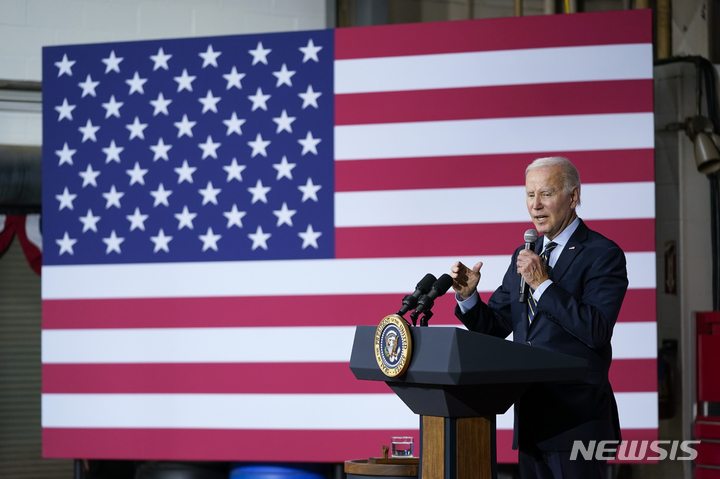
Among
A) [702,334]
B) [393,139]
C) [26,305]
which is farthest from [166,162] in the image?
[702,334]

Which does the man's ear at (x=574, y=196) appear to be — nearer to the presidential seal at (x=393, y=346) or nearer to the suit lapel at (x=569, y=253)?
the suit lapel at (x=569, y=253)

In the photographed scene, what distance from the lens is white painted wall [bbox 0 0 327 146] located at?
393 centimetres

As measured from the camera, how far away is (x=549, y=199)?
1.58 m

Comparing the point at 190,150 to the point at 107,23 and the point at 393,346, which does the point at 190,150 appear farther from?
the point at 393,346

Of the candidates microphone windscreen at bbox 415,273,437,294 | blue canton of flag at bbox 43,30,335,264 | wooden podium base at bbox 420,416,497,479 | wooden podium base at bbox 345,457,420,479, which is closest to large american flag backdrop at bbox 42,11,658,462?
blue canton of flag at bbox 43,30,335,264

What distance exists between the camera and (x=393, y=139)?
9.69 feet

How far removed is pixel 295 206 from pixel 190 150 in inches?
22.3

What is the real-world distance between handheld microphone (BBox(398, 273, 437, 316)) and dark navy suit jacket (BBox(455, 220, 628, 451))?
0.24m

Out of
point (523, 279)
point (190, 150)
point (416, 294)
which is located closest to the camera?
point (416, 294)

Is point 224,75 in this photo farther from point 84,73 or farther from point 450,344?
point 450,344

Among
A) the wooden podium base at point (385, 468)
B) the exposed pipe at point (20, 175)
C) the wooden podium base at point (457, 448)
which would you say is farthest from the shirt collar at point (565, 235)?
the exposed pipe at point (20, 175)

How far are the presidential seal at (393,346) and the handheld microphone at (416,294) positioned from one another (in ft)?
0.15

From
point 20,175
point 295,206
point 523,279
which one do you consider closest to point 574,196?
point 523,279

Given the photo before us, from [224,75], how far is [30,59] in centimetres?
156
